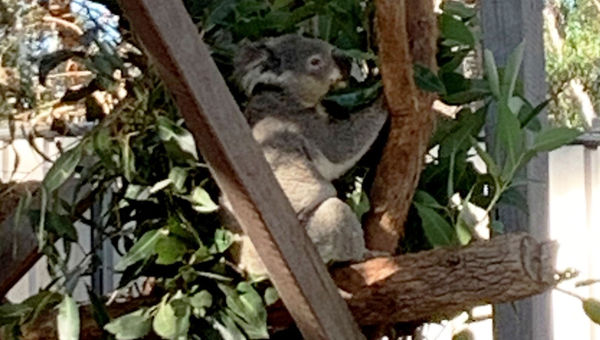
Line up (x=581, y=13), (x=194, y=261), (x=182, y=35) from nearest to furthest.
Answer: (x=182, y=35) < (x=194, y=261) < (x=581, y=13)

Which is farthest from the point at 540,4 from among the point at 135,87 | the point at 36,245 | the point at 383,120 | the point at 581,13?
the point at 581,13

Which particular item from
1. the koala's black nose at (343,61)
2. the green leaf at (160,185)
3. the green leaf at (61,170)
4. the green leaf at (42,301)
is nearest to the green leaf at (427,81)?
the koala's black nose at (343,61)

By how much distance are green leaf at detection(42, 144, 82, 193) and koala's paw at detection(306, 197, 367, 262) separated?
37 centimetres

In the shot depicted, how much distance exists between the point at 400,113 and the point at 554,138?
20cm

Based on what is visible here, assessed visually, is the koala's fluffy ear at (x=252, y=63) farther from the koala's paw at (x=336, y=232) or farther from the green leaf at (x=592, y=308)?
the green leaf at (x=592, y=308)

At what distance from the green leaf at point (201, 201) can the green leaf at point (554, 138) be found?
0.42 metres

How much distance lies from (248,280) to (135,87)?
31cm

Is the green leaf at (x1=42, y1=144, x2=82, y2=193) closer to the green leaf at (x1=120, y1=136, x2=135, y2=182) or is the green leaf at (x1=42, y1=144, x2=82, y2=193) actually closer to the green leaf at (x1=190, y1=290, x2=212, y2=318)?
the green leaf at (x1=120, y1=136, x2=135, y2=182)

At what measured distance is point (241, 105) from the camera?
67.7 inches

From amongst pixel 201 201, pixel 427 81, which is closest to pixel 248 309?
pixel 201 201

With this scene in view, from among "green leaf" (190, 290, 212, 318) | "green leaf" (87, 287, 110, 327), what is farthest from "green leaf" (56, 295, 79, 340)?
"green leaf" (190, 290, 212, 318)

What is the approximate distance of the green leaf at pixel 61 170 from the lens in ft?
4.65

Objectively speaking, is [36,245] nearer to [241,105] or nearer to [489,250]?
[241,105]

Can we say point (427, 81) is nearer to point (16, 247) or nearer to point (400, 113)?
point (400, 113)
